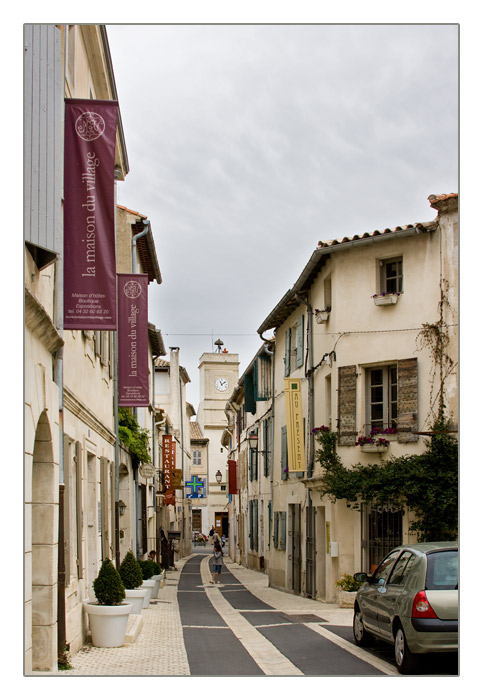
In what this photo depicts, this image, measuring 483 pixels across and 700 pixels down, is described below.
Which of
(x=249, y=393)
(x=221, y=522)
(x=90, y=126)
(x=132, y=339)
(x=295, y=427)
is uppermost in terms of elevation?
(x=90, y=126)

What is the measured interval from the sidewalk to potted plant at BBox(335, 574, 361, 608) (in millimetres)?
225

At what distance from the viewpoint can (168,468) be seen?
1372 inches

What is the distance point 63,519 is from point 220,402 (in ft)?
195

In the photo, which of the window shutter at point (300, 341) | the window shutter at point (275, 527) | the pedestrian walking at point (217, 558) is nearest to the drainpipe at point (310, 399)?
the window shutter at point (300, 341)

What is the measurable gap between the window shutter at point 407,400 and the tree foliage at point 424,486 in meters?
0.42

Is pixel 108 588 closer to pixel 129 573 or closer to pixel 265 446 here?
pixel 129 573

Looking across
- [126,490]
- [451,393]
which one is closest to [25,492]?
[451,393]

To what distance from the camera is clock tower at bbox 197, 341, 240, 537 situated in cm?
6694

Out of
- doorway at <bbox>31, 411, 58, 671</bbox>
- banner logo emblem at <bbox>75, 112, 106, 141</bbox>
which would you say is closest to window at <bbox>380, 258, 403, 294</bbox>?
banner logo emblem at <bbox>75, 112, 106, 141</bbox>

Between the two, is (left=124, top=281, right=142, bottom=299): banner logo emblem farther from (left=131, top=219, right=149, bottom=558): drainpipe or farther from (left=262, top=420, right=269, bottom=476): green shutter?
(left=262, top=420, right=269, bottom=476): green shutter

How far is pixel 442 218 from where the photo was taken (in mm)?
18375

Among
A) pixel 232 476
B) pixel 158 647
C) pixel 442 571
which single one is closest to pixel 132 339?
pixel 158 647

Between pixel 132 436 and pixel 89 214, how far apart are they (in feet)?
46.1
